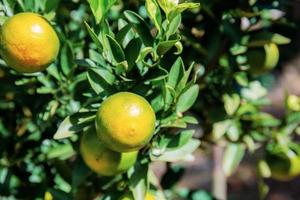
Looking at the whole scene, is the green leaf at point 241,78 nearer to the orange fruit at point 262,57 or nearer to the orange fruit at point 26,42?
the orange fruit at point 262,57

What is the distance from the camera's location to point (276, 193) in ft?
12.0

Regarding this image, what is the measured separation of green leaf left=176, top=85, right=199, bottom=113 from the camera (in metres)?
1.08

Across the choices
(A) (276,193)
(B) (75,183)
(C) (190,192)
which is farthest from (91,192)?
(A) (276,193)

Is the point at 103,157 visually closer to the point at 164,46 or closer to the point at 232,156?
the point at 164,46

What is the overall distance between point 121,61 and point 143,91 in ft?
0.21

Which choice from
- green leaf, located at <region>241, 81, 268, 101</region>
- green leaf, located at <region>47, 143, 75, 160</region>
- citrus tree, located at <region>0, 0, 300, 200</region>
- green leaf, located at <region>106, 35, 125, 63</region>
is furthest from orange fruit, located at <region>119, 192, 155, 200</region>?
green leaf, located at <region>241, 81, 268, 101</region>

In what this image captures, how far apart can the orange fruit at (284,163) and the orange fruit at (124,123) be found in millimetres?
499

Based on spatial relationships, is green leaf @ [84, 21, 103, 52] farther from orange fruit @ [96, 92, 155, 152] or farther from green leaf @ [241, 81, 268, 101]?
green leaf @ [241, 81, 268, 101]

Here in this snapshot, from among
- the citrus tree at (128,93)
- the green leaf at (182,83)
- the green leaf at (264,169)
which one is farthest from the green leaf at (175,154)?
the green leaf at (264,169)

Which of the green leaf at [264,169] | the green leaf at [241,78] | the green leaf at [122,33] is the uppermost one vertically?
the green leaf at [122,33]

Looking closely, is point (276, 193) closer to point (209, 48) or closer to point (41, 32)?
point (209, 48)

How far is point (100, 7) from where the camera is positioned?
3.28ft

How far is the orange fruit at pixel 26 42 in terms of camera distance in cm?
99

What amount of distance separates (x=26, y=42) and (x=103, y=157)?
216mm
